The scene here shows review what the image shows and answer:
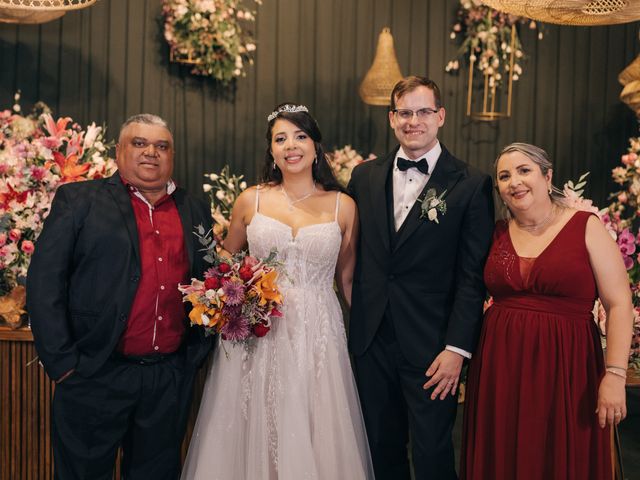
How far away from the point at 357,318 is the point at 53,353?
1.18 metres

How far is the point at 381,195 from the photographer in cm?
292

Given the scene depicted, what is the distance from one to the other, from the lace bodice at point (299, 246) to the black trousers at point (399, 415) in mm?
364

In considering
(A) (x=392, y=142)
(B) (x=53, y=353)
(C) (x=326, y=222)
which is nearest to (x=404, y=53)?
(A) (x=392, y=142)

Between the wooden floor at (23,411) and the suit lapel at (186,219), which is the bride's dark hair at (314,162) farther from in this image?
the wooden floor at (23,411)

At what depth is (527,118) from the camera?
7156 mm

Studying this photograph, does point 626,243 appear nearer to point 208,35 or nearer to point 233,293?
point 233,293

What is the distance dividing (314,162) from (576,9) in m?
1.38

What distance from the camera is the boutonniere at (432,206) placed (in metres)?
2.76

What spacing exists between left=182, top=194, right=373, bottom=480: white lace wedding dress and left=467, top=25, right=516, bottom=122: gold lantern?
434 centimetres

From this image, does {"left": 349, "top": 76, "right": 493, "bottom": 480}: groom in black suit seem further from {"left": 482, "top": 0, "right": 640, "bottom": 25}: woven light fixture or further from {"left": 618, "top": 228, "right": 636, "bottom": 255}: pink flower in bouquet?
{"left": 482, "top": 0, "right": 640, "bottom": 25}: woven light fixture

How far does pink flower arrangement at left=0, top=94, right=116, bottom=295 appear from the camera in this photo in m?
3.14

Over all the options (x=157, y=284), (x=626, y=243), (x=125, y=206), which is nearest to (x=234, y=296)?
(x=157, y=284)

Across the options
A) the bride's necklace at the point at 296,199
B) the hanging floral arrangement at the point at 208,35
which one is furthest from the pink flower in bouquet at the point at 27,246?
the hanging floral arrangement at the point at 208,35

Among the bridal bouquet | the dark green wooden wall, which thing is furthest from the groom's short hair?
the dark green wooden wall
